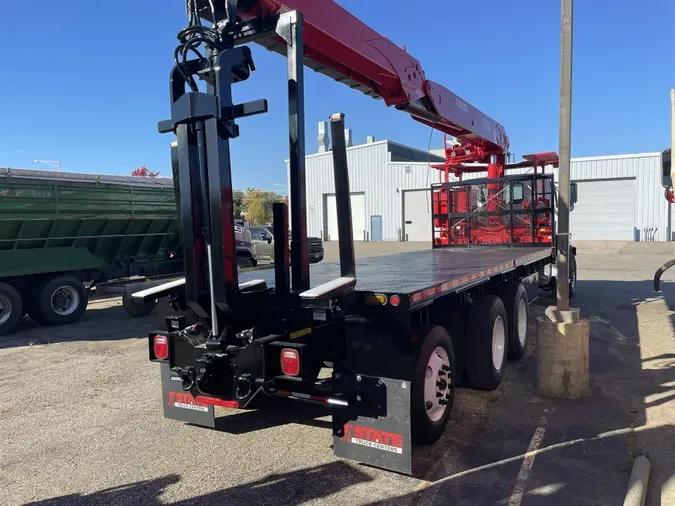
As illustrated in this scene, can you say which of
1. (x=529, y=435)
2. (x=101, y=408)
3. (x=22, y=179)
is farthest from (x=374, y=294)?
(x=22, y=179)

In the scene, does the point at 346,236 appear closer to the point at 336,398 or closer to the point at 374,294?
the point at 374,294

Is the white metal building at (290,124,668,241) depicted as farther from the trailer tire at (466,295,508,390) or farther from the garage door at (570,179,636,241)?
the trailer tire at (466,295,508,390)

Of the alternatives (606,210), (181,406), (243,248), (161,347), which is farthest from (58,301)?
(606,210)

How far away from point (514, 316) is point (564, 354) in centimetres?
147

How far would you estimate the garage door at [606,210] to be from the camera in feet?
98.3

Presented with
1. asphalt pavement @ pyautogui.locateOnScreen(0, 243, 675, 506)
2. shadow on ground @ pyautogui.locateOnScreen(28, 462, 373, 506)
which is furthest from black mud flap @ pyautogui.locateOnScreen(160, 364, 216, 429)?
shadow on ground @ pyautogui.locateOnScreen(28, 462, 373, 506)

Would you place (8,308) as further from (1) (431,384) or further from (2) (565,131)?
(2) (565,131)

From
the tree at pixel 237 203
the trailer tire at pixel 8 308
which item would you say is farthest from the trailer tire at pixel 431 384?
the trailer tire at pixel 8 308

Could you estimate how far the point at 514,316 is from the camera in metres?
6.58

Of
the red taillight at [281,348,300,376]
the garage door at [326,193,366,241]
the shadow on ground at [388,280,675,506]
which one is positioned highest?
the garage door at [326,193,366,241]

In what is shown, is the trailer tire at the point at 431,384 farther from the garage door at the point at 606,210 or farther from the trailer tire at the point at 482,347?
the garage door at the point at 606,210

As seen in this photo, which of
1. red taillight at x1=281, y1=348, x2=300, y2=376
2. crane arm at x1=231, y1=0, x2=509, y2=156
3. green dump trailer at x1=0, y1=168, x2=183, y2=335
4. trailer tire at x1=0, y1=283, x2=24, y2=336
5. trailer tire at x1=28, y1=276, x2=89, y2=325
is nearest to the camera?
red taillight at x1=281, y1=348, x2=300, y2=376

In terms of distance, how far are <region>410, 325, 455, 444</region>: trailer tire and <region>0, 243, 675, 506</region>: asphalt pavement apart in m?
0.20

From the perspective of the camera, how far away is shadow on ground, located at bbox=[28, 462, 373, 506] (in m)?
3.41
